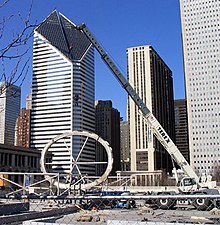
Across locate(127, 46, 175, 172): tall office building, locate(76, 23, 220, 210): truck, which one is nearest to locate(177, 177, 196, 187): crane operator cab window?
locate(76, 23, 220, 210): truck

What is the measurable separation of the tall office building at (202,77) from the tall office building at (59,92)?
197 ft

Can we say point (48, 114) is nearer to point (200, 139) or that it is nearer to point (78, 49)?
point (78, 49)

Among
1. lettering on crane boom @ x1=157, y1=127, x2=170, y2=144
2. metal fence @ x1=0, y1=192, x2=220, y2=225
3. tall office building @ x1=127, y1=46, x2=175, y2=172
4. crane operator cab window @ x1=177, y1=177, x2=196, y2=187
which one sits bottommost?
metal fence @ x1=0, y1=192, x2=220, y2=225

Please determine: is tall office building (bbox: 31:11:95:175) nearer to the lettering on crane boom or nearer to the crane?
the crane

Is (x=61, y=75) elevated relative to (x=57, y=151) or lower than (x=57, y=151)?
elevated

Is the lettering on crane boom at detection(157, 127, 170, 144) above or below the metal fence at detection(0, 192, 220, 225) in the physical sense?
above

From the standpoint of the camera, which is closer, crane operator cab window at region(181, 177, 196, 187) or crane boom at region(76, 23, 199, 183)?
crane operator cab window at region(181, 177, 196, 187)

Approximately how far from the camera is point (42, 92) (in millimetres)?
187875

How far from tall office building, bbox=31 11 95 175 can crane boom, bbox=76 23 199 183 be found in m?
136

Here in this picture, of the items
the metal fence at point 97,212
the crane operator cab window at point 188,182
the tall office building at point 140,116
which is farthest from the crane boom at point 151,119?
the tall office building at point 140,116

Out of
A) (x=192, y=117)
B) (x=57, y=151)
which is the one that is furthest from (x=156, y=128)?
(x=57, y=151)

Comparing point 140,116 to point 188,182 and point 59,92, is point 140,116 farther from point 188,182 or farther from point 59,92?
point 188,182

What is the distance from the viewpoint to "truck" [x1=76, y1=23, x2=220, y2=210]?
27.8 m

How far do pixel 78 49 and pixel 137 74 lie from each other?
38093mm
